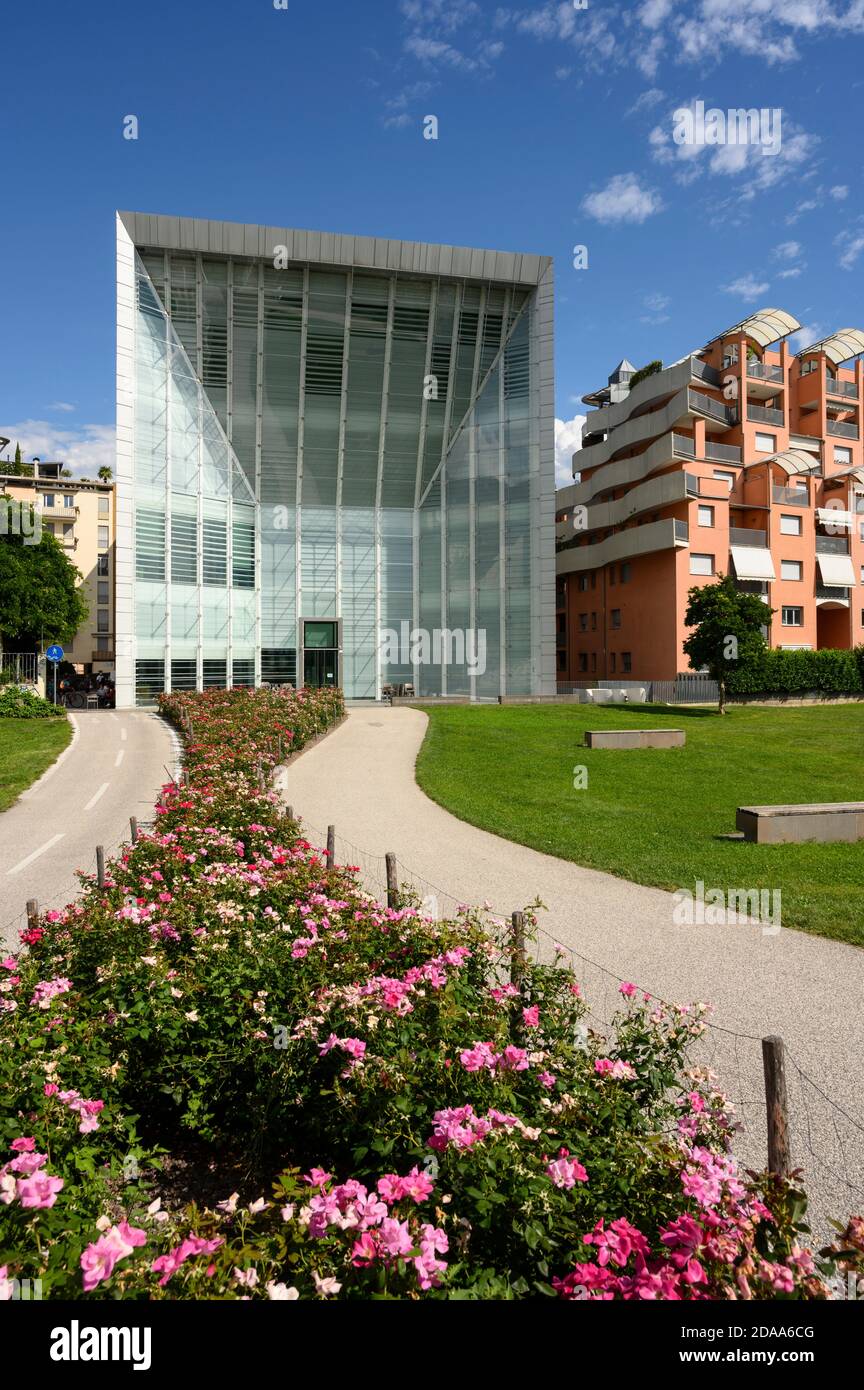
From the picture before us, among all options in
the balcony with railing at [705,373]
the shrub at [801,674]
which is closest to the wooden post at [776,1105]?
the shrub at [801,674]

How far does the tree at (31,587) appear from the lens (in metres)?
48.5

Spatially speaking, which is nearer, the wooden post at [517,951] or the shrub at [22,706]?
the wooden post at [517,951]

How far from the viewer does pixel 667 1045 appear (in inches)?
160

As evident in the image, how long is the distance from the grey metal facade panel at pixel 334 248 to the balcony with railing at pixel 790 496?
20560 millimetres

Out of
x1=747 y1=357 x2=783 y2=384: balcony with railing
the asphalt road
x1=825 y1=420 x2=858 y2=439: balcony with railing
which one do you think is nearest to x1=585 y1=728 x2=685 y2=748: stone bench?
the asphalt road

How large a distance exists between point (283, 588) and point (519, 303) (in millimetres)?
23986

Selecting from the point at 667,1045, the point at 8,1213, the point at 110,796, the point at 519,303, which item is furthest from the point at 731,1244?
the point at 519,303

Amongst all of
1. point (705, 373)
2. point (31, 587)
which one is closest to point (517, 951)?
point (705, 373)

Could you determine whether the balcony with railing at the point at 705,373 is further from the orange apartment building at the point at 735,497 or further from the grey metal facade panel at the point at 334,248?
the grey metal facade panel at the point at 334,248

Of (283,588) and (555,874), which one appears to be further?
(283,588)

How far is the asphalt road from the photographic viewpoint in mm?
10219

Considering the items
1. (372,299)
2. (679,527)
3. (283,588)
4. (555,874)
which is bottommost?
(555,874)

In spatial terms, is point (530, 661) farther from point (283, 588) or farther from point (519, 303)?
point (519, 303)

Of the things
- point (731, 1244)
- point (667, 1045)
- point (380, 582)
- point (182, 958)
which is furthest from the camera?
point (380, 582)
